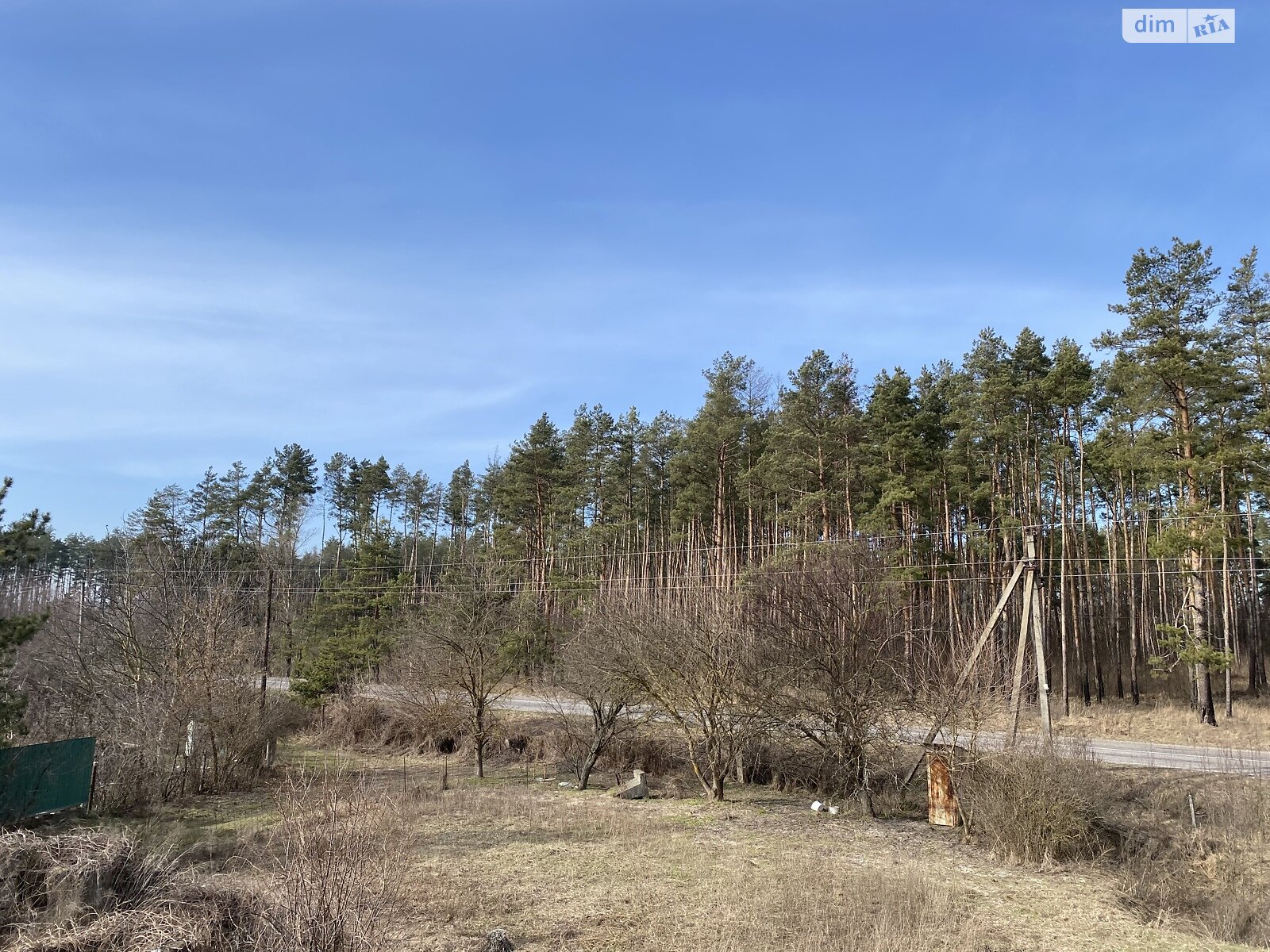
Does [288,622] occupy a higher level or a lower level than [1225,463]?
lower

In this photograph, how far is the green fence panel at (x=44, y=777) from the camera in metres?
12.0

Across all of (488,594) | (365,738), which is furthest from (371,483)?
(488,594)

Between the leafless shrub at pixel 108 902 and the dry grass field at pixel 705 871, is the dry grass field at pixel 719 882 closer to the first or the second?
the dry grass field at pixel 705 871

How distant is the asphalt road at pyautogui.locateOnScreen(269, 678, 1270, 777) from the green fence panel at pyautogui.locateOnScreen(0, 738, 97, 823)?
8.92 meters

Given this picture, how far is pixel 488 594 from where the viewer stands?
1989cm

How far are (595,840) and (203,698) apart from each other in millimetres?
9256

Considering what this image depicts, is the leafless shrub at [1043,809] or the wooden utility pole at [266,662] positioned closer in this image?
the leafless shrub at [1043,809]

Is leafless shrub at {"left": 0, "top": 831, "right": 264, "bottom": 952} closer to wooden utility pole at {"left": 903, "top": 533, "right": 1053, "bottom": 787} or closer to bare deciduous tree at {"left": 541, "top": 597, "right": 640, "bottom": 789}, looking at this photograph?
bare deciduous tree at {"left": 541, "top": 597, "right": 640, "bottom": 789}

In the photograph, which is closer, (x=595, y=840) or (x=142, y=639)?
(x=595, y=840)

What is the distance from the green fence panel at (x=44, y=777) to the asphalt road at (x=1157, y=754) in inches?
351

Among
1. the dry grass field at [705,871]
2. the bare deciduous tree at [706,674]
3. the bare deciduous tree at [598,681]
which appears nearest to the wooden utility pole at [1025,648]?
the dry grass field at [705,871]

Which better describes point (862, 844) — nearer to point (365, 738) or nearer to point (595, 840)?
point (595, 840)

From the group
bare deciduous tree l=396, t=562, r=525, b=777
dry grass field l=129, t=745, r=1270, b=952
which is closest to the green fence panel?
dry grass field l=129, t=745, r=1270, b=952

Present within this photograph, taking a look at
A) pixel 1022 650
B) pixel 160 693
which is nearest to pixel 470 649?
pixel 160 693
